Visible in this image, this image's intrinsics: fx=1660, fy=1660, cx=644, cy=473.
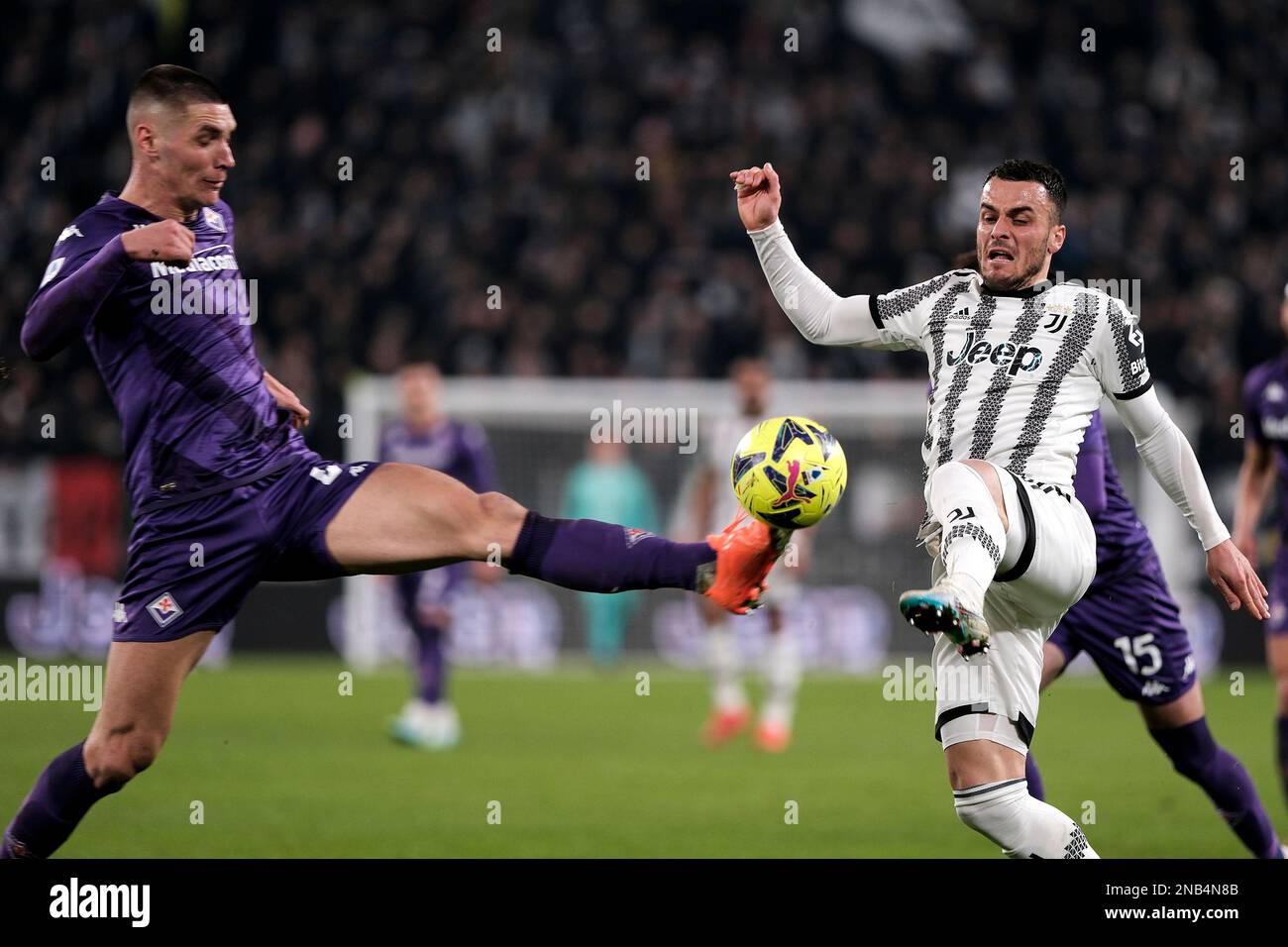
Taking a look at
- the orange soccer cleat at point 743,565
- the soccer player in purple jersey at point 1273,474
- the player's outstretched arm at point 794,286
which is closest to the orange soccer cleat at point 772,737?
the soccer player in purple jersey at point 1273,474

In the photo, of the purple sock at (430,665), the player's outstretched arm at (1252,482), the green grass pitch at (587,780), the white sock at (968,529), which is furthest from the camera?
the purple sock at (430,665)

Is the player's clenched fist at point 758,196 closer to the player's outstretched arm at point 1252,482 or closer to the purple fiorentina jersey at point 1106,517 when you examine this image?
the purple fiorentina jersey at point 1106,517

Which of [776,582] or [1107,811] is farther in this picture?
[776,582]

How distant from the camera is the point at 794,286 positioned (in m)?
5.04

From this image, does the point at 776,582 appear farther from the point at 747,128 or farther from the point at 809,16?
the point at 809,16

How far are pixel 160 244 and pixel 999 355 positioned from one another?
2306 millimetres

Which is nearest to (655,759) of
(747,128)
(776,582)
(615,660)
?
(776,582)

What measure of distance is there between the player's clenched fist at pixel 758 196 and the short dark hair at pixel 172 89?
1.59 metres

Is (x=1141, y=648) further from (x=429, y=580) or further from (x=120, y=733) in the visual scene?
(x=429, y=580)

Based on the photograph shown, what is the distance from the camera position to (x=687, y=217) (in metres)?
16.9

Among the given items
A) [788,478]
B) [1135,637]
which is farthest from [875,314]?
[1135,637]

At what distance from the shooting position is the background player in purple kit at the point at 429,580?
389 inches
